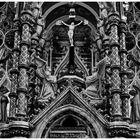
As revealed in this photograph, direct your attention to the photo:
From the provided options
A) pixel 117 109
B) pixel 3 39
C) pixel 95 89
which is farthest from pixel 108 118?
pixel 3 39

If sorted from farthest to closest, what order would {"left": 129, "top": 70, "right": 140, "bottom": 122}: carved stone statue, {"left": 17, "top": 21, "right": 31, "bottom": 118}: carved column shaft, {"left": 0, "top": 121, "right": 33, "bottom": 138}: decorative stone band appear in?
{"left": 129, "top": 70, "right": 140, "bottom": 122}: carved stone statue
{"left": 17, "top": 21, "right": 31, "bottom": 118}: carved column shaft
{"left": 0, "top": 121, "right": 33, "bottom": 138}: decorative stone band

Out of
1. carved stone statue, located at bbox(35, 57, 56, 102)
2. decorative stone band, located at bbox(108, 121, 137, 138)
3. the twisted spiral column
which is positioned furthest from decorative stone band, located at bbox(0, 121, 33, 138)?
decorative stone band, located at bbox(108, 121, 137, 138)

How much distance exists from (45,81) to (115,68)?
2.39m

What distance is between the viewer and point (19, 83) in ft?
39.9

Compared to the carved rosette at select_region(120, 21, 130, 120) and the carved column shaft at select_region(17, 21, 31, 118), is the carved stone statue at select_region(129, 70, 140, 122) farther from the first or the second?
the carved column shaft at select_region(17, 21, 31, 118)

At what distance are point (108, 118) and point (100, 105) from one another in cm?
69

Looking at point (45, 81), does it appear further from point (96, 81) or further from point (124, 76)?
point (124, 76)

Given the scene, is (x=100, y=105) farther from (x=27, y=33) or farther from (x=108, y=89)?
(x=27, y=33)

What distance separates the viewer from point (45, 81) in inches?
516

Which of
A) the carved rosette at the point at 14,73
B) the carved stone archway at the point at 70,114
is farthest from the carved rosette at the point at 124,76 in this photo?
the carved rosette at the point at 14,73

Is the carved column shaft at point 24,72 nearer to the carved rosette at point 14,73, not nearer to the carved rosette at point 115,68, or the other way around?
the carved rosette at point 14,73

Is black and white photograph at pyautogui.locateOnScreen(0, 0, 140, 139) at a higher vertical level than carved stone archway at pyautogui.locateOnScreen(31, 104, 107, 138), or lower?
higher

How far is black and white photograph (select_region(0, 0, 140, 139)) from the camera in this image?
11883 millimetres

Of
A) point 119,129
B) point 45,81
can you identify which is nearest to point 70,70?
point 45,81
